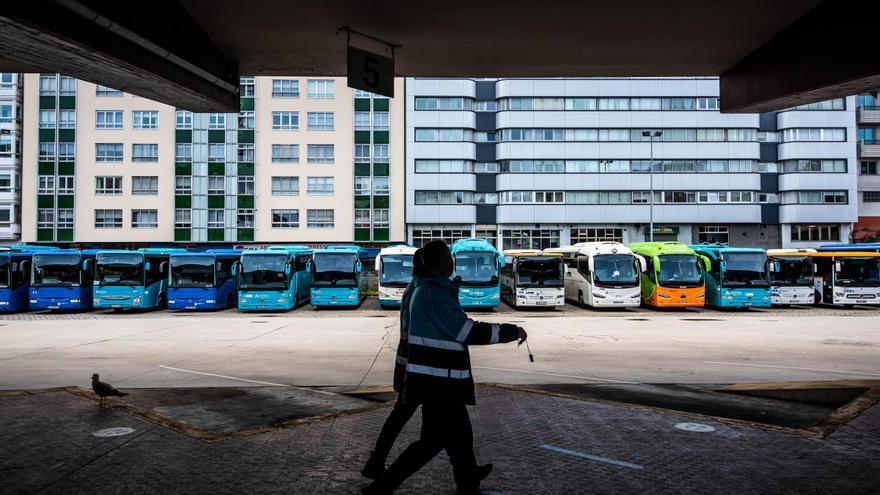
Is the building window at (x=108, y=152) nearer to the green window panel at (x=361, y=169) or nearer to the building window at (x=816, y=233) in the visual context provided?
the green window panel at (x=361, y=169)

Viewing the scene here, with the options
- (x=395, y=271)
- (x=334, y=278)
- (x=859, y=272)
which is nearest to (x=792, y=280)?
(x=859, y=272)

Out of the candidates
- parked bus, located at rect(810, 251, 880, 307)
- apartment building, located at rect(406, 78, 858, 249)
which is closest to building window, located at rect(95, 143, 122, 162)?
apartment building, located at rect(406, 78, 858, 249)

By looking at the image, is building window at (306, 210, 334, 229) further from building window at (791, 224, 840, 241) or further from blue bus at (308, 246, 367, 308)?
building window at (791, 224, 840, 241)

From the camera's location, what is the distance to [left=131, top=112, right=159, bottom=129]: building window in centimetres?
5572

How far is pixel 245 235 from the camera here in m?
56.7

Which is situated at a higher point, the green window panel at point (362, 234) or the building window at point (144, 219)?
the building window at point (144, 219)

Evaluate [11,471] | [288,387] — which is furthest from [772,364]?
[11,471]

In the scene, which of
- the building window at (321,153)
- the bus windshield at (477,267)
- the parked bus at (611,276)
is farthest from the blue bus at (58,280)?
the building window at (321,153)

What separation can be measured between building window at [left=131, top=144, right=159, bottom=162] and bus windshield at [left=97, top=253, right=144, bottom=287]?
31970mm

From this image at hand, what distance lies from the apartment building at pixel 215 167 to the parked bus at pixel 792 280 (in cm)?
3543

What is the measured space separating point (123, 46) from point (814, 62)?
964 centimetres

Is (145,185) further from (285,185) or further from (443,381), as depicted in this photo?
(443,381)

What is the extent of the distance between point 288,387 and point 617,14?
729 cm

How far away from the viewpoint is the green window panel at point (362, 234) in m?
57.4
